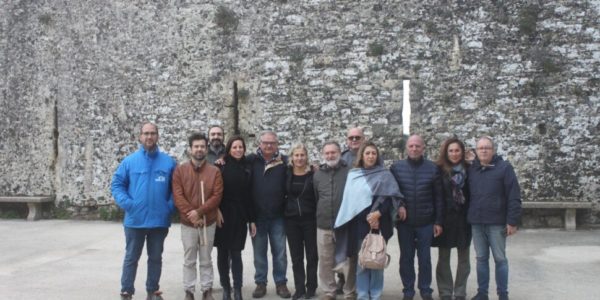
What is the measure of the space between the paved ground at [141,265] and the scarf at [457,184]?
3.73 feet

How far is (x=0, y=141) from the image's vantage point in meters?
12.0

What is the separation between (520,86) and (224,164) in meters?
6.40

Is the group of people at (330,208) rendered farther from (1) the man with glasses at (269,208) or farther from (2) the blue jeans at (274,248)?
(2) the blue jeans at (274,248)

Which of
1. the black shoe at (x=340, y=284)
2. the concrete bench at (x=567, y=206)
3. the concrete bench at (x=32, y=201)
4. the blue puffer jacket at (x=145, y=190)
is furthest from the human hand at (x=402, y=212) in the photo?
the concrete bench at (x=32, y=201)

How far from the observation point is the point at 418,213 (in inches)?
216

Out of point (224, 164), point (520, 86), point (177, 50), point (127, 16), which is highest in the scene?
point (127, 16)

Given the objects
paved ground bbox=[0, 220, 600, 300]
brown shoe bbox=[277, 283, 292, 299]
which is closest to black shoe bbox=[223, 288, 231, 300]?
paved ground bbox=[0, 220, 600, 300]

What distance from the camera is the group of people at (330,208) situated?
5.38 meters

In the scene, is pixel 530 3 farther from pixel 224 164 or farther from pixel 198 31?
pixel 224 164

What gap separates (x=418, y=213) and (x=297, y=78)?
18.6 ft

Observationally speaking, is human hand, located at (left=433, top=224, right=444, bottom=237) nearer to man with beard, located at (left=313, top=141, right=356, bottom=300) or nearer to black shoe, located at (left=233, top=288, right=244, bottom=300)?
man with beard, located at (left=313, top=141, right=356, bottom=300)

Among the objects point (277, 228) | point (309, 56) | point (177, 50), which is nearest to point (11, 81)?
point (177, 50)

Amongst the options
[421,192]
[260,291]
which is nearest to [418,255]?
[421,192]

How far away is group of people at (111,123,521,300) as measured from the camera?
5.38 metres
